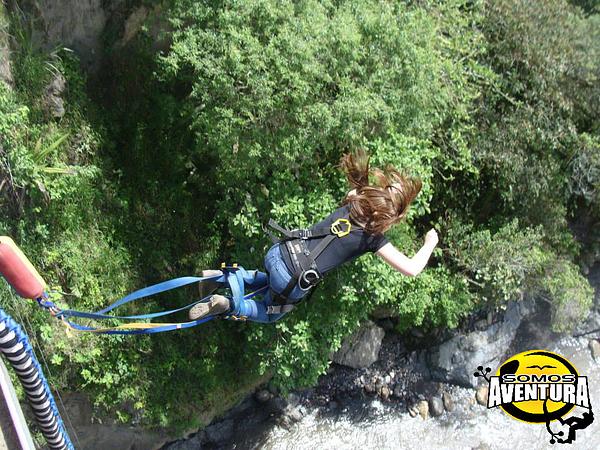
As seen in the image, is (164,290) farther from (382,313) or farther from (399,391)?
(399,391)

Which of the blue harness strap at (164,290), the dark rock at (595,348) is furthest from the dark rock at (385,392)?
the blue harness strap at (164,290)

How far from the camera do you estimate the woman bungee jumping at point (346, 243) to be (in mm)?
3918

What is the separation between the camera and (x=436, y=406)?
8922mm

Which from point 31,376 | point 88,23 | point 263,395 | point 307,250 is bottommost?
point 263,395

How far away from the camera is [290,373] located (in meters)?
6.20

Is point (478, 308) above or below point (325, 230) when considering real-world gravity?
below

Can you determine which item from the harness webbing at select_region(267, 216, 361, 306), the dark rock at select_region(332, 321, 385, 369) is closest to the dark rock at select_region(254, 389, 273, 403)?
the dark rock at select_region(332, 321, 385, 369)

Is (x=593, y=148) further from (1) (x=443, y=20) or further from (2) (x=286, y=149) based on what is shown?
(2) (x=286, y=149)

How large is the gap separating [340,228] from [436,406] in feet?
19.5

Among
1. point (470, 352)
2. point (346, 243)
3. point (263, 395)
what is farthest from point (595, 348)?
point (346, 243)

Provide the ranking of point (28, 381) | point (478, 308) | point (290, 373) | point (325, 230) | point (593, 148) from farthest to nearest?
point (478, 308), point (593, 148), point (290, 373), point (325, 230), point (28, 381)

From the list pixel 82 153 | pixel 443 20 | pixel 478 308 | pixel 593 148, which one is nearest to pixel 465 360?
pixel 478 308

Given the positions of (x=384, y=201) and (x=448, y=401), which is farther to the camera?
(x=448, y=401)

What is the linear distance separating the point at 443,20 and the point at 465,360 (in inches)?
222
